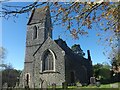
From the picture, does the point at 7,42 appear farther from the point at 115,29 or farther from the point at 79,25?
the point at 115,29

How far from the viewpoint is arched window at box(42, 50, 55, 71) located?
769cm

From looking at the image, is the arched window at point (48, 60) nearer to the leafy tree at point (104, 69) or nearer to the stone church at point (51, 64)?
the stone church at point (51, 64)

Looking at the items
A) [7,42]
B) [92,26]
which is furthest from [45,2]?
[7,42]

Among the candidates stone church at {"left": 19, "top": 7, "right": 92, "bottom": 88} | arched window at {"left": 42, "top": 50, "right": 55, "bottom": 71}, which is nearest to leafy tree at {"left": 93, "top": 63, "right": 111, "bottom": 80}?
stone church at {"left": 19, "top": 7, "right": 92, "bottom": 88}

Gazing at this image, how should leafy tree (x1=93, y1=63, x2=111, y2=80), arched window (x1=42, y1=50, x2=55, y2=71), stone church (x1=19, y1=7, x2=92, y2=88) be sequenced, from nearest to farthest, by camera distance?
leafy tree (x1=93, y1=63, x2=111, y2=80)
stone church (x1=19, y1=7, x2=92, y2=88)
arched window (x1=42, y1=50, x2=55, y2=71)

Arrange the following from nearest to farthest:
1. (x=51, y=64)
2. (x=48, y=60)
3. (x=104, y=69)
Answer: (x=104, y=69), (x=51, y=64), (x=48, y=60)

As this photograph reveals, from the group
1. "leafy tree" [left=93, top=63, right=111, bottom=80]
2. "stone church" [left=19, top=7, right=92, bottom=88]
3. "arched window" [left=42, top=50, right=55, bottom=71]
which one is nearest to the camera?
"leafy tree" [left=93, top=63, right=111, bottom=80]

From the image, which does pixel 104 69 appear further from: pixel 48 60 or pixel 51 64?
pixel 48 60

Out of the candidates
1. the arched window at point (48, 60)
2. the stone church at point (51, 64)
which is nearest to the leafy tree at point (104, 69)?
the stone church at point (51, 64)

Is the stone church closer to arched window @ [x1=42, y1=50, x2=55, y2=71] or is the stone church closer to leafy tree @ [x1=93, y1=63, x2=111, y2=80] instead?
arched window @ [x1=42, y1=50, x2=55, y2=71]

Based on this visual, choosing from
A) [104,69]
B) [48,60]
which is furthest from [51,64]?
[104,69]

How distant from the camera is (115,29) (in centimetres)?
167

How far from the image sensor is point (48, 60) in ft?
25.9

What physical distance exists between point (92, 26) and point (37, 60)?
6.53m
